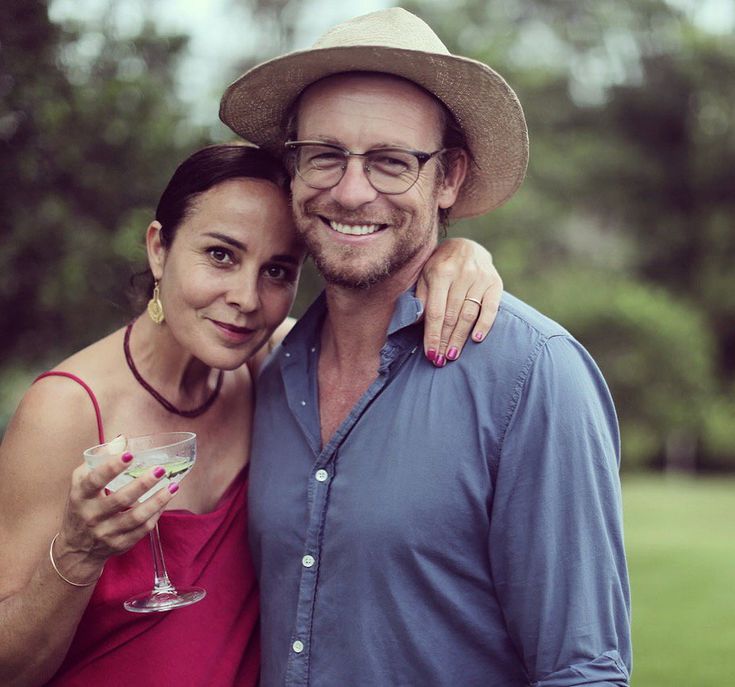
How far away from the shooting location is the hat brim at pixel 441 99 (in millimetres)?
2768

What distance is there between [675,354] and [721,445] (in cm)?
462

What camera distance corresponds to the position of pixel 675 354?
65.8ft

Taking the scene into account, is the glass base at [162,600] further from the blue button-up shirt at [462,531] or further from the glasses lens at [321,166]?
the glasses lens at [321,166]

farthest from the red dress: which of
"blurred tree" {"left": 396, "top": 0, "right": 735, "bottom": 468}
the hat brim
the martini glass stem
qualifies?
"blurred tree" {"left": 396, "top": 0, "right": 735, "bottom": 468}

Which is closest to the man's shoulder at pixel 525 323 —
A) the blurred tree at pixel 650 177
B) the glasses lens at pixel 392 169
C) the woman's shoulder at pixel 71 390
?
the glasses lens at pixel 392 169

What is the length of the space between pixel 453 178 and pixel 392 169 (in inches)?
14.6

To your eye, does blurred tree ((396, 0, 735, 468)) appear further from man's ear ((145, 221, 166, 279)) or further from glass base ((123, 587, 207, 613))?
glass base ((123, 587, 207, 613))

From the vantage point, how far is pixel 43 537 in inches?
108

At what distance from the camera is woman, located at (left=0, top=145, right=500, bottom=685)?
2723mm

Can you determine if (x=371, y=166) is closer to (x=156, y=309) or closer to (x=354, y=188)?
(x=354, y=188)

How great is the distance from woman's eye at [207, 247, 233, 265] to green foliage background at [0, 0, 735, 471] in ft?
3.47

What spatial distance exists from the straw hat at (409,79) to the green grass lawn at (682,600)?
437cm

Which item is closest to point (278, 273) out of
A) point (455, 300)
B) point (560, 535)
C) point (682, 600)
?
point (455, 300)

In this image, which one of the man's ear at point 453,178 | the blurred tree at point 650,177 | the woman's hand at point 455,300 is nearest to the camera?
the woman's hand at point 455,300
